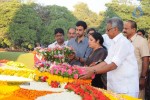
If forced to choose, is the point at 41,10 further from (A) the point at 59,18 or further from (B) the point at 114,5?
(B) the point at 114,5

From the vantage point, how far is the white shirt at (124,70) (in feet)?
14.2

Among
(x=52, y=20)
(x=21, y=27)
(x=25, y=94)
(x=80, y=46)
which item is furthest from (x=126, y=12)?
(x=25, y=94)

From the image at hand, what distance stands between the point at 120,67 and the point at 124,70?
6 cm

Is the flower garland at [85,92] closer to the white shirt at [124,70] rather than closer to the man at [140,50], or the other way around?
the white shirt at [124,70]

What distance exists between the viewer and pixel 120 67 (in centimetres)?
442

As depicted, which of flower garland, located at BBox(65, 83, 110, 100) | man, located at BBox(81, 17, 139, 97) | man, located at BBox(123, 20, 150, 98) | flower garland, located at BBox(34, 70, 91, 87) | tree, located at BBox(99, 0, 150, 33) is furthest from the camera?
tree, located at BBox(99, 0, 150, 33)

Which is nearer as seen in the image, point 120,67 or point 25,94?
point 25,94

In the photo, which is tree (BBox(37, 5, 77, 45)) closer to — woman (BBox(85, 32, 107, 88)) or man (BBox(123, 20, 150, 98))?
man (BBox(123, 20, 150, 98))

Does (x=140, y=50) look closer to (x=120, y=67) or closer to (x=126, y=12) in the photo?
(x=120, y=67)

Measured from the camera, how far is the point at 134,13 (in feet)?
182

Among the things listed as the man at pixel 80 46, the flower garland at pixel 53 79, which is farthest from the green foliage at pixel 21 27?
the flower garland at pixel 53 79

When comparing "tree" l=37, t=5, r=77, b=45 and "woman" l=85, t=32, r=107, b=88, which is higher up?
"tree" l=37, t=5, r=77, b=45

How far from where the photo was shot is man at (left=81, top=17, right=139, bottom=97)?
4324 millimetres

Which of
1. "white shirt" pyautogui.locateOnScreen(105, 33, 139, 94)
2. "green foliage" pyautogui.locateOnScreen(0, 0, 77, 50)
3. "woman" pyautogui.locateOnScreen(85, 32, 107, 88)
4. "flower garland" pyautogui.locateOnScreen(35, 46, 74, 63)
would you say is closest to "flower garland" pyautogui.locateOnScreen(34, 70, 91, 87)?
"white shirt" pyautogui.locateOnScreen(105, 33, 139, 94)
